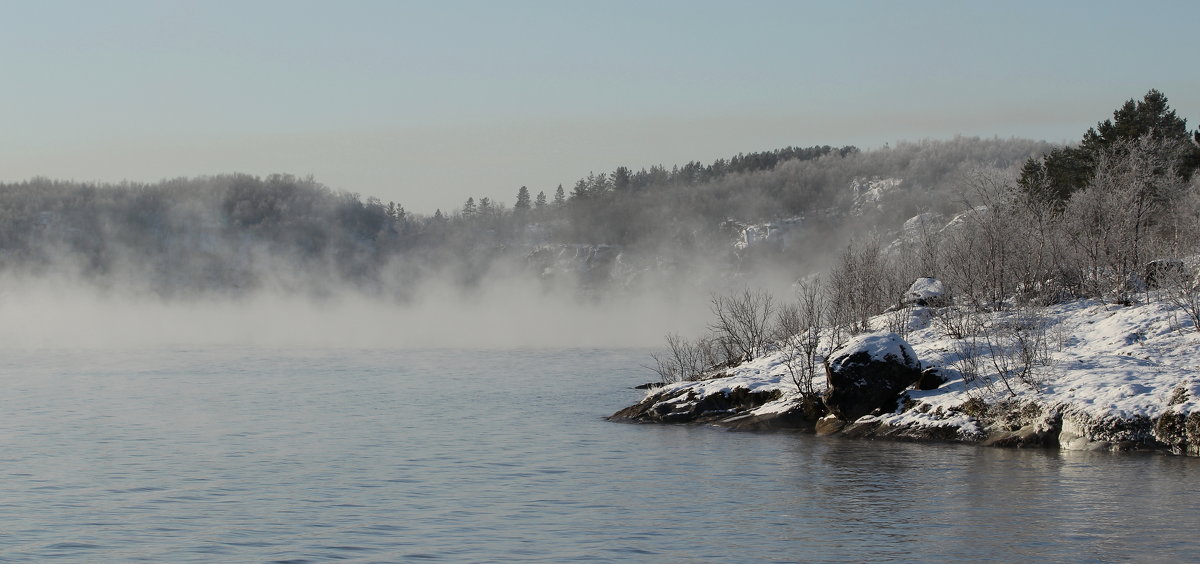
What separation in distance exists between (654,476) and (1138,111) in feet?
146

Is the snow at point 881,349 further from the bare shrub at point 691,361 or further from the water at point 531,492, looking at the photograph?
the bare shrub at point 691,361

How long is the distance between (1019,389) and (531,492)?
54.7ft

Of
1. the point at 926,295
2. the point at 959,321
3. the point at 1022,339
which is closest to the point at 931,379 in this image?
the point at 1022,339

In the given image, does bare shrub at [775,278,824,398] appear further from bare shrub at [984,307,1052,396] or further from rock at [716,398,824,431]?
bare shrub at [984,307,1052,396]

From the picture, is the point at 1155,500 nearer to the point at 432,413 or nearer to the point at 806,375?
the point at 806,375

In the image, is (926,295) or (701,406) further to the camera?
(926,295)

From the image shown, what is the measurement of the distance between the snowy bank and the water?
1.49m

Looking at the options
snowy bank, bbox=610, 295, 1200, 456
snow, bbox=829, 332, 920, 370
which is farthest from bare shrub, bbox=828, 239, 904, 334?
snow, bbox=829, 332, 920, 370

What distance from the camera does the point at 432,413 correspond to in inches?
1877

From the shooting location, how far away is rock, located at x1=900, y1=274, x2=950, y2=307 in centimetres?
4819

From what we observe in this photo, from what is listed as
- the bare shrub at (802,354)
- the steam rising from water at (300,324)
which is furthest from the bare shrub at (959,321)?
the steam rising from water at (300,324)

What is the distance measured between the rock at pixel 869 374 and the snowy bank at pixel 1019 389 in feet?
0.37

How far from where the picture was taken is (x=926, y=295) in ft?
159

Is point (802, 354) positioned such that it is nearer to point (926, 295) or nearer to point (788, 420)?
point (788, 420)
